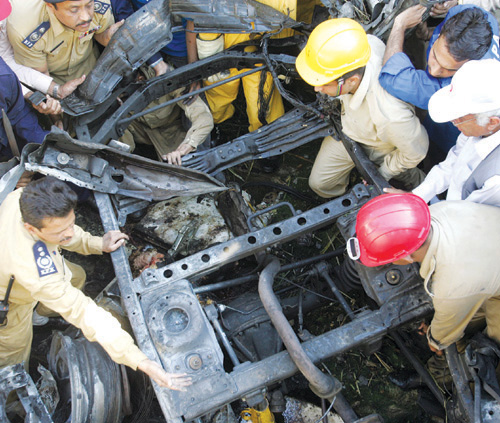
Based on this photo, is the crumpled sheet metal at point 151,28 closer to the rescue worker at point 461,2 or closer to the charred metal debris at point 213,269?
the charred metal debris at point 213,269

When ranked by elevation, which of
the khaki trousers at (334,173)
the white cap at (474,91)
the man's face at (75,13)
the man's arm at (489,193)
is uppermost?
the man's face at (75,13)

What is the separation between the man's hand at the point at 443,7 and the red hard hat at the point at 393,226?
1.70m

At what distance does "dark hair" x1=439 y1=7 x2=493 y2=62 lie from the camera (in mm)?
2918

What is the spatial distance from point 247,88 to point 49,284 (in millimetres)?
2695

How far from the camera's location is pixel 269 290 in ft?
9.85

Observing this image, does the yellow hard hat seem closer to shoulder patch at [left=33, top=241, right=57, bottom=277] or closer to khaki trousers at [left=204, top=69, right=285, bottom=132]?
khaki trousers at [left=204, top=69, right=285, bottom=132]

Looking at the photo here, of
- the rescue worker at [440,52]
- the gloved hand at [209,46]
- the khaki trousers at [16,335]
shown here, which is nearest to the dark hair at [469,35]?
the rescue worker at [440,52]

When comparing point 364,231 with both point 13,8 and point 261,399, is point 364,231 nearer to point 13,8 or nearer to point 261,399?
point 261,399

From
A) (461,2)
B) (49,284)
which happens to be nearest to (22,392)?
(49,284)

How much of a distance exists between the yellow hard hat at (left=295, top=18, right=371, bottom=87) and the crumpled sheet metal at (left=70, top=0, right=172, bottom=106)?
1.35m

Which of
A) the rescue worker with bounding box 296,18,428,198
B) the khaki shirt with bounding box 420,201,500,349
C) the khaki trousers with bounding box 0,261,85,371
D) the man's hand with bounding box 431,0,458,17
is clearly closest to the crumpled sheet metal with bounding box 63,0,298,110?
the rescue worker with bounding box 296,18,428,198

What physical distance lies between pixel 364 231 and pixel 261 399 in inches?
47.4

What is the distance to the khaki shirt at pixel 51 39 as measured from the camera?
145 inches

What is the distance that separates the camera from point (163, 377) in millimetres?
2742
